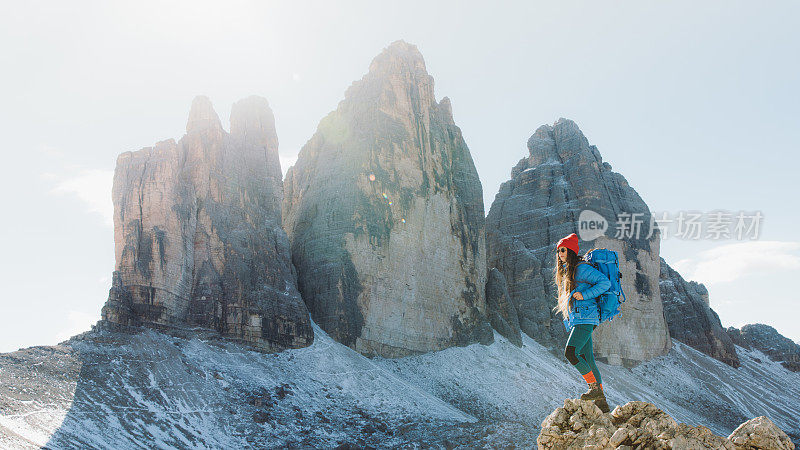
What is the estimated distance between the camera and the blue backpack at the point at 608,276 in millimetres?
7570

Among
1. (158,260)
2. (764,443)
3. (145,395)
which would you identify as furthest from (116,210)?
(764,443)

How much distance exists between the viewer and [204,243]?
4250 centimetres

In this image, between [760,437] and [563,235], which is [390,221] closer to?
[563,235]

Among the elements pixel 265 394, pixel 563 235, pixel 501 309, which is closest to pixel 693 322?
pixel 563 235

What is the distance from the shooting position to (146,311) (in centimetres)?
3788

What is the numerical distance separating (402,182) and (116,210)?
23.2 meters

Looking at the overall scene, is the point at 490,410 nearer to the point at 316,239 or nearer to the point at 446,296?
the point at 446,296

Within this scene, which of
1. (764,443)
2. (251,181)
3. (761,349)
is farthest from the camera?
(761,349)

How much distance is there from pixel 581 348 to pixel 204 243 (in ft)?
124

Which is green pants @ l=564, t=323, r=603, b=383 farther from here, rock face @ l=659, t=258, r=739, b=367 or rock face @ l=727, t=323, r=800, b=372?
rock face @ l=727, t=323, r=800, b=372

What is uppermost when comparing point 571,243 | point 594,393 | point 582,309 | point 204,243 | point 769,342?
point 204,243

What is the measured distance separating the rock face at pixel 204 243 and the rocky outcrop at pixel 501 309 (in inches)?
809

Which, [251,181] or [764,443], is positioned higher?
[251,181]

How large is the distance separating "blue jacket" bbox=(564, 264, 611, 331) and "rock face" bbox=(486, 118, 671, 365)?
185ft
